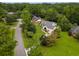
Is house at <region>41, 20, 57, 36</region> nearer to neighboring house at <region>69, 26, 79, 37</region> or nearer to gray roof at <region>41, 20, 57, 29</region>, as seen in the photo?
gray roof at <region>41, 20, 57, 29</region>

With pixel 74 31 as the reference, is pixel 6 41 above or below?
below

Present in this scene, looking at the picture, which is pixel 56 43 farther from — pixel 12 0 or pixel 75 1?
pixel 12 0

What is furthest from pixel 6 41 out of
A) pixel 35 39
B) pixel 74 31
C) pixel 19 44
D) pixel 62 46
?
pixel 74 31

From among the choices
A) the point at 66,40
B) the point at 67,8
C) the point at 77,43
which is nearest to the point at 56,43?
the point at 66,40

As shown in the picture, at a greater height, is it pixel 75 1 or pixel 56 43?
pixel 75 1

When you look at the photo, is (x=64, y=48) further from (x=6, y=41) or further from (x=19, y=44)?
(x=6, y=41)

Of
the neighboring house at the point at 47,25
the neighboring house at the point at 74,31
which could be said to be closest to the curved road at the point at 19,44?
the neighboring house at the point at 47,25

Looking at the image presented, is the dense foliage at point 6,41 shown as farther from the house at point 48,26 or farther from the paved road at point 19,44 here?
the house at point 48,26

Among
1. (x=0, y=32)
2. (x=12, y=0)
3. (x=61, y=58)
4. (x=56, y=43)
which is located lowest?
(x=61, y=58)
